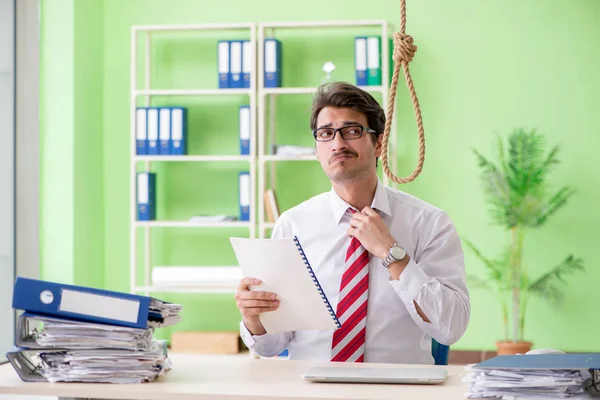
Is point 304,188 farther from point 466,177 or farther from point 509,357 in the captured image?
point 509,357

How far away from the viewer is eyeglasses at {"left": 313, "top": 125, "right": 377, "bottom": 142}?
2414 mm

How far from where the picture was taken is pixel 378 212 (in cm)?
251

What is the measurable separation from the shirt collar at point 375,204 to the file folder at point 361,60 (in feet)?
7.40

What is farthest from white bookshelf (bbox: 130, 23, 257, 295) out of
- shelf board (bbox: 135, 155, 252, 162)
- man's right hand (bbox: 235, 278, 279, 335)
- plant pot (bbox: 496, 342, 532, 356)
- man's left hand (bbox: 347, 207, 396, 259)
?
man's right hand (bbox: 235, 278, 279, 335)

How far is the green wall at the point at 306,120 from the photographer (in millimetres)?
4805

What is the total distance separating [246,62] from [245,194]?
2.47 ft

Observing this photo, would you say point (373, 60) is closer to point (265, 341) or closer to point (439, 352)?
point (439, 352)

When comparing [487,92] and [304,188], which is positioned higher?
[487,92]

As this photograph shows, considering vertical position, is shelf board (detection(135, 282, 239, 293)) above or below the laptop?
below

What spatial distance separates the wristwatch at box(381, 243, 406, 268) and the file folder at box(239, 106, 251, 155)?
2.69m

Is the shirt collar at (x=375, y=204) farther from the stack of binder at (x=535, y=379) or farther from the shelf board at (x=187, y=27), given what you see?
the shelf board at (x=187, y=27)

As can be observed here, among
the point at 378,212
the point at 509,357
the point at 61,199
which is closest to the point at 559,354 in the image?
the point at 509,357

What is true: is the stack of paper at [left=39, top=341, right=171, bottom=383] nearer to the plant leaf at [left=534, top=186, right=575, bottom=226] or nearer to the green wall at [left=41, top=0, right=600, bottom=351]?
the green wall at [left=41, top=0, right=600, bottom=351]

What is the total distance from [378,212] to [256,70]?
2.53 metres
